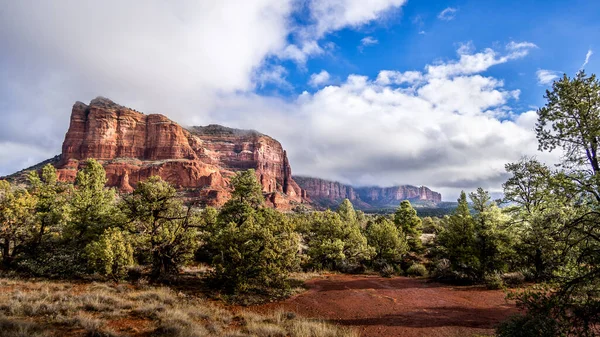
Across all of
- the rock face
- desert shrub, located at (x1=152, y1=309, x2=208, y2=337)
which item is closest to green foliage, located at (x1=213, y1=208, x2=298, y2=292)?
desert shrub, located at (x1=152, y1=309, x2=208, y2=337)

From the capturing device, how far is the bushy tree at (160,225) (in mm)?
18328

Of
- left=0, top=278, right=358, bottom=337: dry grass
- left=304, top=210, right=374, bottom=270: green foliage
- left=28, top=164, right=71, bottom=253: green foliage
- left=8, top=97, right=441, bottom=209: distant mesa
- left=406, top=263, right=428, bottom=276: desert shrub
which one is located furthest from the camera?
Result: left=8, top=97, right=441, bottom=209: distant mesa

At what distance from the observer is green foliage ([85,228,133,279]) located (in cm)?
1647

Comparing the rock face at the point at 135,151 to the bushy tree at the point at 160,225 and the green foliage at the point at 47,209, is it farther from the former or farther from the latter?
the bushy tree at the point at 160,225

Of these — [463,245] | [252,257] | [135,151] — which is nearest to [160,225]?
[252,257]

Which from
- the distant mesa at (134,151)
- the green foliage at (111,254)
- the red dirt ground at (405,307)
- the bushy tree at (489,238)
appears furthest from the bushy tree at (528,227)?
the distant mesa at (134,151)

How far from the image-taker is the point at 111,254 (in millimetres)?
16531

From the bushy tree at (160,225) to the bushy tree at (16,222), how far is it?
703 cm

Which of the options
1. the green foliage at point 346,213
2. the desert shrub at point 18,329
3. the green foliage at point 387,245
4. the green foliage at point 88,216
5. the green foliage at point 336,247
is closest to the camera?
the desert shrub at point 18,329

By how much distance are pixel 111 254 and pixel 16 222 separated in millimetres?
8609

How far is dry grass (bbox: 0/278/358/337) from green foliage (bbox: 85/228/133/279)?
1.98 m

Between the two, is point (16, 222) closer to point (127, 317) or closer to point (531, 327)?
point (127, 317)

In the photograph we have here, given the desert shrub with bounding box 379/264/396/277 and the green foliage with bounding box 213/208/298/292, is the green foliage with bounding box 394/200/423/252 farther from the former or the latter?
the green foliage with bounding box 213/208/298/292

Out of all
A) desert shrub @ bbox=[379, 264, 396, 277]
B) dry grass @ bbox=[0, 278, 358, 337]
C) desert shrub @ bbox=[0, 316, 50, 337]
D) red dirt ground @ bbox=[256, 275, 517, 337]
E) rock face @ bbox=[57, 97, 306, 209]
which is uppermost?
rock face @ bbox=[57, 97, 306, 209]
